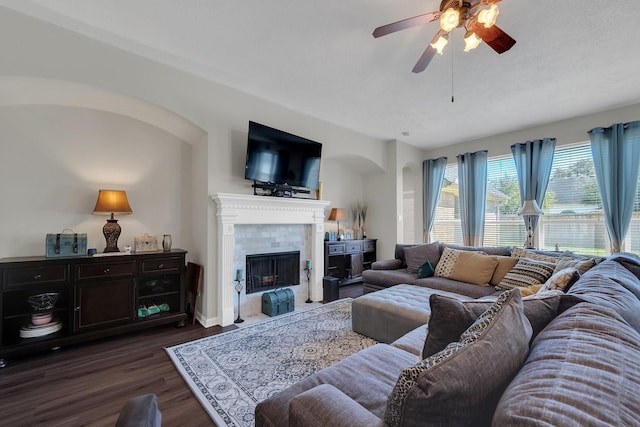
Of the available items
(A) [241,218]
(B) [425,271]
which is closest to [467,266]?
(B) [425,271]

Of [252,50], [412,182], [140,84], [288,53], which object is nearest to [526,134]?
[412,182]

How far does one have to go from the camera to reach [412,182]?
6.31 m

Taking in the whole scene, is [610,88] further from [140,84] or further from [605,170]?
[140,84]

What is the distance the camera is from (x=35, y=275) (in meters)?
2.47

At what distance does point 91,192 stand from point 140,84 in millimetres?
1407

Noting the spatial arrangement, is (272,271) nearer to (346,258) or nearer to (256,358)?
(256,358)

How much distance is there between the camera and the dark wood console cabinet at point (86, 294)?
2.43m

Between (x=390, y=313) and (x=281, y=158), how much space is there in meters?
2.40

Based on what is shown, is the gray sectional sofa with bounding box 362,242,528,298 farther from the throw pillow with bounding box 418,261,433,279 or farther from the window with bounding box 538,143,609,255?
the window with bounding box 538,143,609,255

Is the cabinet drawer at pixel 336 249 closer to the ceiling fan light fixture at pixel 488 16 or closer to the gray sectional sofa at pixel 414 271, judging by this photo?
the gray sectional sofa at pixel 414 271

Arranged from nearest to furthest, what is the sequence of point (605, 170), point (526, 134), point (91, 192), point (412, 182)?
point (91, 192), point (605, 170), point (526, 134), point (412, 182)

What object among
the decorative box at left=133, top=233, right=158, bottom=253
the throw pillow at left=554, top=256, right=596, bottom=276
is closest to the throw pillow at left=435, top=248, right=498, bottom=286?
the throw pillow at left=554, top=256, right=596, bottom=276

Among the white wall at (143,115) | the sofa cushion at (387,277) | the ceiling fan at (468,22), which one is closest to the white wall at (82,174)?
the white wall at (143,115)

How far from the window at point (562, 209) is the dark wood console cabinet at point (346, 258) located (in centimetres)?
209
